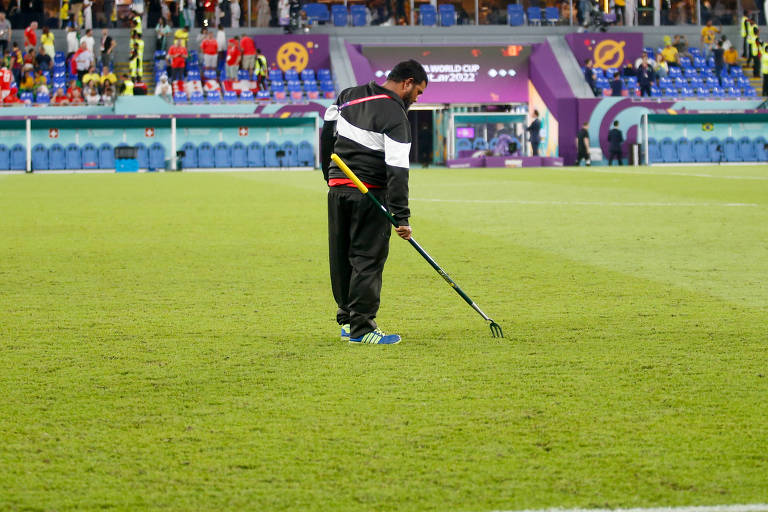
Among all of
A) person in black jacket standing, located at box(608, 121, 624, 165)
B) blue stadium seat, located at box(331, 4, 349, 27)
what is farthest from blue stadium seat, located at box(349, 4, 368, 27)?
person in black jacket standing, located at box(608, 121, 624, 165)

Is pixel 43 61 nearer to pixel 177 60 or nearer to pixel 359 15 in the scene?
pixel 177 60

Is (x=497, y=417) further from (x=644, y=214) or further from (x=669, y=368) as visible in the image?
(x=644, y=214)

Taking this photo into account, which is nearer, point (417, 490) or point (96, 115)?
point (417, 490)

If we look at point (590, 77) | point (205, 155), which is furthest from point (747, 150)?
point (205, 155)

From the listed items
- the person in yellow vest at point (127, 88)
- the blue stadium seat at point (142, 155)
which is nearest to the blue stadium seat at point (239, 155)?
the blue stadium seat at point (142, 155)

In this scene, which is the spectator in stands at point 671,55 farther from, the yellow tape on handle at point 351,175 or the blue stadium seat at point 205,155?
the yellow tape on handle at point 351,175

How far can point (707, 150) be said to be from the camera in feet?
153

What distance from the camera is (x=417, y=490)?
4.13 meters

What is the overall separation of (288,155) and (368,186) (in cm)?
3812

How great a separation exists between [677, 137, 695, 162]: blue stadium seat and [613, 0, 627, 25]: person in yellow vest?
909cm

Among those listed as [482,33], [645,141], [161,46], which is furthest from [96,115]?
[645,141]

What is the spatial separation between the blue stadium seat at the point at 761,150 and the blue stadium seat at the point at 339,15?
60.2 ft

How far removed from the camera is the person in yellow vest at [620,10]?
53312 mm

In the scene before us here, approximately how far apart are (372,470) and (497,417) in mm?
1000
